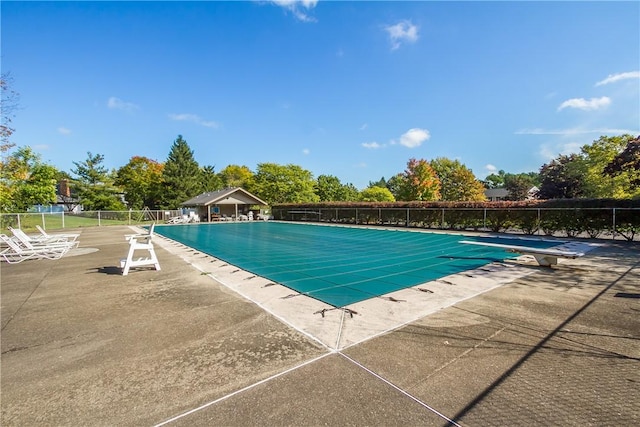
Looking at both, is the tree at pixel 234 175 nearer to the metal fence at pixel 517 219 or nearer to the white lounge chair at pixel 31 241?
the metal fence at pixel 517 219

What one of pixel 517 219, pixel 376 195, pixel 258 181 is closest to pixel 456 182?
pixel 376 195

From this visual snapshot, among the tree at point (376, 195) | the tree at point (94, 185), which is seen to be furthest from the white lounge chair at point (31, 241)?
the tree at point (376, 195)

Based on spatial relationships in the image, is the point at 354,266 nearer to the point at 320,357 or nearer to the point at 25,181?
the point at 320,357

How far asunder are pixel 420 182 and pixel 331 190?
23.5m

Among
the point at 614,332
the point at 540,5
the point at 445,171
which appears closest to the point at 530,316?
the point at 614,332

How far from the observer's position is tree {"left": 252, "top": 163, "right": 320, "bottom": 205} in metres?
42.7

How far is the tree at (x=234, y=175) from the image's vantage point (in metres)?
53.8

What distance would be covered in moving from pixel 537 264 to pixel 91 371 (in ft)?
29.1

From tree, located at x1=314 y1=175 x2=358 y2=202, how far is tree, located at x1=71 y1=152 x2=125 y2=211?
3171 cm

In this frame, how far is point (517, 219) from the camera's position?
14945mm

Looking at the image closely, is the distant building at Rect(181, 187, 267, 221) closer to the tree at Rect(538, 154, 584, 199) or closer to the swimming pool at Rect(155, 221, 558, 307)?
the swimming pool at Rect(155, 221, 558, 307)

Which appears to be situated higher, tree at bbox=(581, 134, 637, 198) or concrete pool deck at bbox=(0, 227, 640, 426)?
tree at bbox=(581, 134, 637, 198)

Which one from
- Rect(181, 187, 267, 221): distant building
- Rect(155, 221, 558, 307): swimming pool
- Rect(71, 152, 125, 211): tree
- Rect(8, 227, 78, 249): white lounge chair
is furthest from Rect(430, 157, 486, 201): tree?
Rect(71, 152, 125, 211): tree

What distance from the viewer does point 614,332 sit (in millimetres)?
3312
